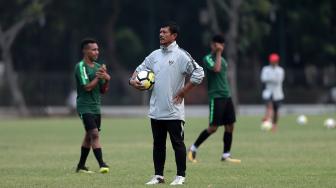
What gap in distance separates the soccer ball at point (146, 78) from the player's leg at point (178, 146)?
1.88 ft

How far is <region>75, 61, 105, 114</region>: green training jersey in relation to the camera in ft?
51.0

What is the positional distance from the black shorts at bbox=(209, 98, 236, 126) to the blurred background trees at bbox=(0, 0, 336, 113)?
33003 mm

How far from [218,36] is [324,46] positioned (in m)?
41.5

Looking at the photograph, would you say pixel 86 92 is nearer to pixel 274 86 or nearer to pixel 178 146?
pixel 178 146

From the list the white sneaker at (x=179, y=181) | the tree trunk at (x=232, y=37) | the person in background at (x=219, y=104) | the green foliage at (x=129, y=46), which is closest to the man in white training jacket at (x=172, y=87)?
the white sneaker at (x=179, y=181)

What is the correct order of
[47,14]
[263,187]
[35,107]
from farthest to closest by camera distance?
[47,14] < [35,107] < [263,187]

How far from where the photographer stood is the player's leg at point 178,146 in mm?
13188

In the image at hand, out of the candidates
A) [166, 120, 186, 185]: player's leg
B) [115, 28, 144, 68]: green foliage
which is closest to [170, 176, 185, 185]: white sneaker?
[166, 120, 186, 185]: player's leg

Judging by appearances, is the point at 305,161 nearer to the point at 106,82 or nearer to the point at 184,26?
the point at 106,82

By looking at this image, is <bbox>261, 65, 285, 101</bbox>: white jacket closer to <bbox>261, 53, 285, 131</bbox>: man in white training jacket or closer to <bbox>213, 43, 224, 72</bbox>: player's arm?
<bbox>261, 53, 285, 131</bbox>: man in white training jacket

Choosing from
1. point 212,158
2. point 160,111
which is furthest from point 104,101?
point 160,111

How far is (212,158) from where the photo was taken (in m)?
18.4

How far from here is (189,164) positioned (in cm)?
1708

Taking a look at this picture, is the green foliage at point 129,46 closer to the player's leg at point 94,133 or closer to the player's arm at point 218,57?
the player's arm at point 218,57
